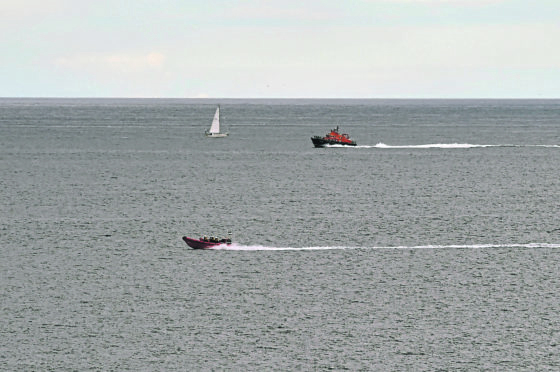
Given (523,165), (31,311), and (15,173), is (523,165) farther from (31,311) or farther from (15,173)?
(31,311)

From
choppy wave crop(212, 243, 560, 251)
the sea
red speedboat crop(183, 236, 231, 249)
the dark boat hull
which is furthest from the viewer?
the dark boat hull

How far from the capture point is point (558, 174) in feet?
368

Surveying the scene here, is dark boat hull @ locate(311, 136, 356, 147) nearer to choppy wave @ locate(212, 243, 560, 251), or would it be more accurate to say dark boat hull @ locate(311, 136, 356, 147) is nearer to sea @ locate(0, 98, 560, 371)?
sea @ locate(0, 98, 560, 371)

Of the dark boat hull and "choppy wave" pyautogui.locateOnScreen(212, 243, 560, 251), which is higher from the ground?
"choppy wave" pyautogui.locateOnScreen(212, 243, 560, 251)

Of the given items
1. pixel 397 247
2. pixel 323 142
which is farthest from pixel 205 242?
pixel 323 142

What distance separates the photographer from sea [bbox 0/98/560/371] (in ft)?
110

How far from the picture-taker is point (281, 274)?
48.2 metres

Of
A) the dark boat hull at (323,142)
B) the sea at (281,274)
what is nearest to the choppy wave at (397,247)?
the sea at (281,274)

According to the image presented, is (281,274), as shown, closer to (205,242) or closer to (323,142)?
(205,242)

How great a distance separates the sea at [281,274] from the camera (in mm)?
33625

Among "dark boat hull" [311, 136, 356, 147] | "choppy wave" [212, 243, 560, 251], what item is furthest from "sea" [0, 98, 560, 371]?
"dark boat hull" [311, 136, 356, 147]

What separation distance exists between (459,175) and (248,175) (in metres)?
28.5

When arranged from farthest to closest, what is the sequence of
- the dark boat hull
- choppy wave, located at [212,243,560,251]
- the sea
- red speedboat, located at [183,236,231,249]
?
1. the dark boat hull
2. choppy wave, located at [212,243,560,251]
3. red speedboat, located at [183,236,231,249]
4. the sea

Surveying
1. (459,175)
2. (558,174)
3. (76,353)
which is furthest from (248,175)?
(76,353)
